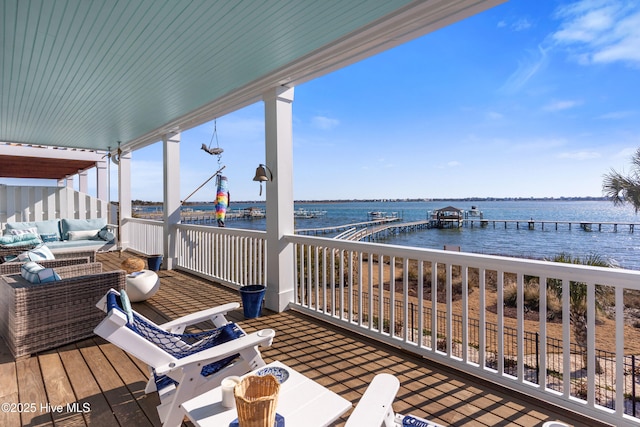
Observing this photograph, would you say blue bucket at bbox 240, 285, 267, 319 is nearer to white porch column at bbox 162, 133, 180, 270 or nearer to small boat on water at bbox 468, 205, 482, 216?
white porch column at bbox 162, 133, 180, 270

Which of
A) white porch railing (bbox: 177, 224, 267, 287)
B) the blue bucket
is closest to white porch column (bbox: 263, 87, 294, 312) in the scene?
the blue bucket

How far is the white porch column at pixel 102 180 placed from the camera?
925 centimetres

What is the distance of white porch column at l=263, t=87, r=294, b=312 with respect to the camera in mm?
3809

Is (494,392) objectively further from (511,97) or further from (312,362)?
(511,97)

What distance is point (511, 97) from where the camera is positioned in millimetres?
33625

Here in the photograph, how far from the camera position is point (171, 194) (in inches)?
242

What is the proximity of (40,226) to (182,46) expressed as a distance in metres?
6.68

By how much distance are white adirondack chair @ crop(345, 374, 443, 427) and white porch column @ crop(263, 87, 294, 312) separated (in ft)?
8.38

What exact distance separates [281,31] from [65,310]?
10.1 ft

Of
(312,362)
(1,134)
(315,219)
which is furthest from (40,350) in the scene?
(315,219)

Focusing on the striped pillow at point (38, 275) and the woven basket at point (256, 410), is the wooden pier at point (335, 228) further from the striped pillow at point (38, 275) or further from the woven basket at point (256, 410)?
the woven basket at point (256, 410)

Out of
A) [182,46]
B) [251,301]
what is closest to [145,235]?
[251,301]

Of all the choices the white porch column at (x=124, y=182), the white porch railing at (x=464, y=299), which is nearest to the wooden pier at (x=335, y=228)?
the white porch railing at (x=464, y=299)

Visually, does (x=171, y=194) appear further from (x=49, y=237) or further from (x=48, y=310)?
(x=48, y=310)
